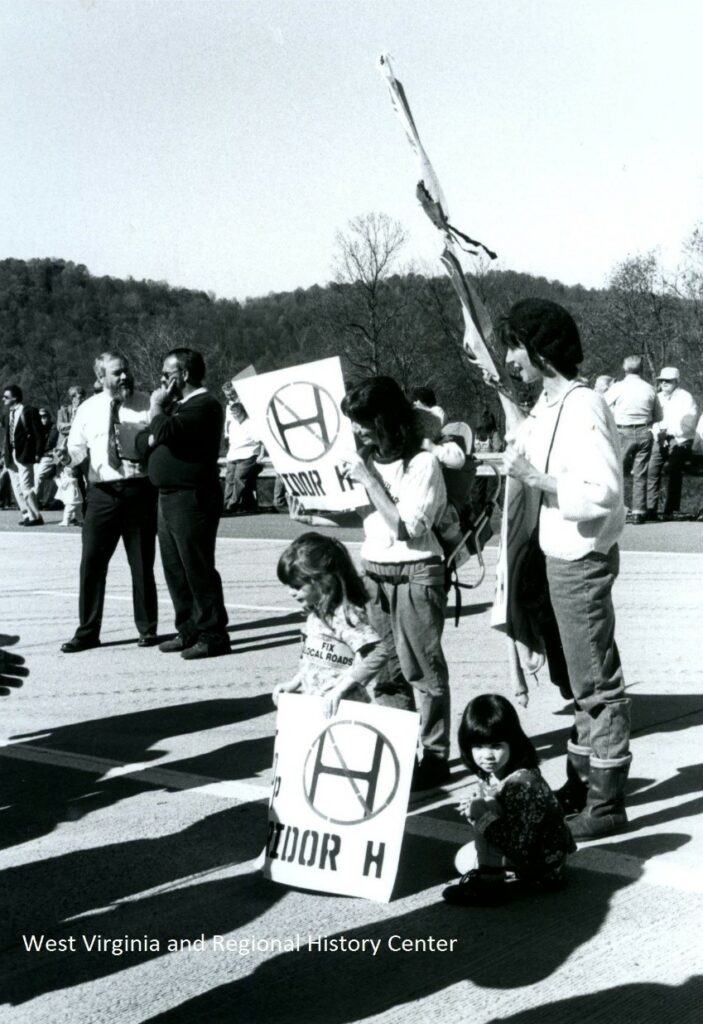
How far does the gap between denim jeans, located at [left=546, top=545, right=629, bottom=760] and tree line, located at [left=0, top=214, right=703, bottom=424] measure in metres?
53.1

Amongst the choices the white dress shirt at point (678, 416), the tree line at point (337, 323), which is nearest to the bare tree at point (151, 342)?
the tree line at point (337, 323)

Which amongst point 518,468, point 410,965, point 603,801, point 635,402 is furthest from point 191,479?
point 635,402

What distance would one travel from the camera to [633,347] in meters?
67.2

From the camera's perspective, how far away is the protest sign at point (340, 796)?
434cm

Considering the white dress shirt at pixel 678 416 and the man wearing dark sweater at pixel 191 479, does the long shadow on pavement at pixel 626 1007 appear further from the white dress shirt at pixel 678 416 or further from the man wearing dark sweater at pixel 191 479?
the white dress shirt at pixel 678 416

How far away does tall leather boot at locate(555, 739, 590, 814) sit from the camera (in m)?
5.02

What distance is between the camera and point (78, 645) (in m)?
9.34

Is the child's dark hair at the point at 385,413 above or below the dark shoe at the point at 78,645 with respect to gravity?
above

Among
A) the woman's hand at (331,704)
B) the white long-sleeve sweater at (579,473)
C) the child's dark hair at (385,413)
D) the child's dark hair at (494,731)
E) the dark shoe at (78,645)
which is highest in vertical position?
the child's dark hair at (385,413)

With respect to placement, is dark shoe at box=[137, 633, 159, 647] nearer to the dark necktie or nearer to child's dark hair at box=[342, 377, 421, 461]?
the dark necktie

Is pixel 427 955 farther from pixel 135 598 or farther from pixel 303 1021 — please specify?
pixel 135 598

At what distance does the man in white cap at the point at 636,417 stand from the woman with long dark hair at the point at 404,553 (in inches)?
440

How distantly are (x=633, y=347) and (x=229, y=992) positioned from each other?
6588cm

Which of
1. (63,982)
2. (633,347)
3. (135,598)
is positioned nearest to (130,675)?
(135,598)
